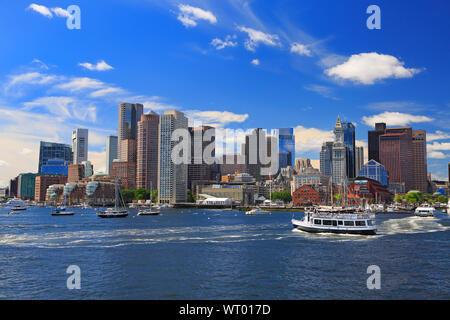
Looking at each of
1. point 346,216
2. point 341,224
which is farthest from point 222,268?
point 346,216

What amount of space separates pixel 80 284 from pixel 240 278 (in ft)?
58.2

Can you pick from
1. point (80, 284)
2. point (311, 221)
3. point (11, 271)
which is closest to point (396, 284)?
point (80, 284)

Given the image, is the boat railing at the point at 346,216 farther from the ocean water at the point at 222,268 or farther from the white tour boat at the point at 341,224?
the ocean water at the point at 222,268

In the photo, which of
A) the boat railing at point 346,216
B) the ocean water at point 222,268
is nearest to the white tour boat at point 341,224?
the boat railing at point 346,216

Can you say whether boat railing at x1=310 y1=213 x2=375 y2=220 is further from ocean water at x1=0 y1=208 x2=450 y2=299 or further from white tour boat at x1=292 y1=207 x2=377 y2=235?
ocean water at x1=0 y1=208 x2=450 y2=299

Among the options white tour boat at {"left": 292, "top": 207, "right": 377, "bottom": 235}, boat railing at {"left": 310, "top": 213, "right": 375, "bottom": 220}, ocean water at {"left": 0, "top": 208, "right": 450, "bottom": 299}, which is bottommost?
ocean water at {"left": 0, "top": 208, "right": 450, "bottom": 299}

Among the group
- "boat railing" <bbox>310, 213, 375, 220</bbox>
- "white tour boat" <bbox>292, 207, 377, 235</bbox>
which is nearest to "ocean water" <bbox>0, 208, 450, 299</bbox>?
"white tour boat" <bbox>292, 207, 377, 235</bbox>

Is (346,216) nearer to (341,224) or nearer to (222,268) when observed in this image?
(341,224)

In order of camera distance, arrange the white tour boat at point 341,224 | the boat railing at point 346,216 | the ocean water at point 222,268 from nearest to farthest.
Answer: the ocean water at point 222,268
the white tour boat at point 341,224
the boat railing at point 346,216

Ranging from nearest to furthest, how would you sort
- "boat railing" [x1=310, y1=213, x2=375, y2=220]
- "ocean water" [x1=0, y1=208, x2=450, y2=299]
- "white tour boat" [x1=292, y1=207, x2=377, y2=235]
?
"ocean water" [x1=0, y1=208, x2=450, y2=299] < "white tour boat" [x1=292, y1=207, x2=377, y2=235] < "boat railing" [x1=310, y1=213, x2=375, y2=220]

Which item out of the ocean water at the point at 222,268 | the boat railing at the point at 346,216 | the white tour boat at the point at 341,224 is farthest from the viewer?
the boat railing at the point at 346,216

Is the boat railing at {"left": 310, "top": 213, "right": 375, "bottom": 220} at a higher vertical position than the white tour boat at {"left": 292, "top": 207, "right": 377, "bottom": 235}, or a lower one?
higher
